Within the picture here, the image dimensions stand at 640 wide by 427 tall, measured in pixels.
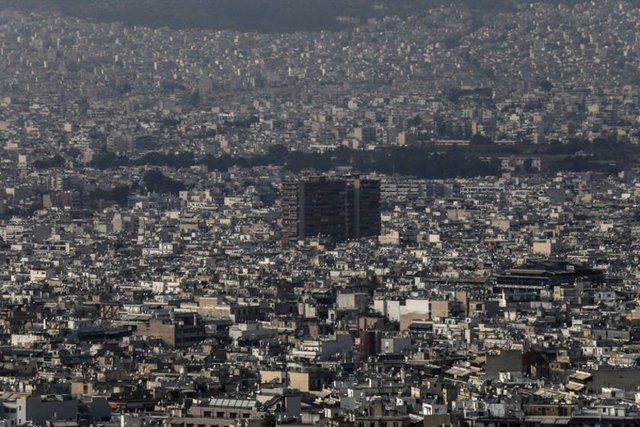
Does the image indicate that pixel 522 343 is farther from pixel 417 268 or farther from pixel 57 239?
pixel 57 239

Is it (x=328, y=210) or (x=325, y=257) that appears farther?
(x=328, y=210)

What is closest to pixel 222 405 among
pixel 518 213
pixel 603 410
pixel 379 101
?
pixel 603 410

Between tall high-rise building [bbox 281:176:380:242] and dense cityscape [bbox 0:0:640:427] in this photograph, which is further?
tall high-rise building [bbox 281:176:380:242]

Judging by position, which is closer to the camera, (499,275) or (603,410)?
(603,410)

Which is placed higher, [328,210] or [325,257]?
[328,210]
